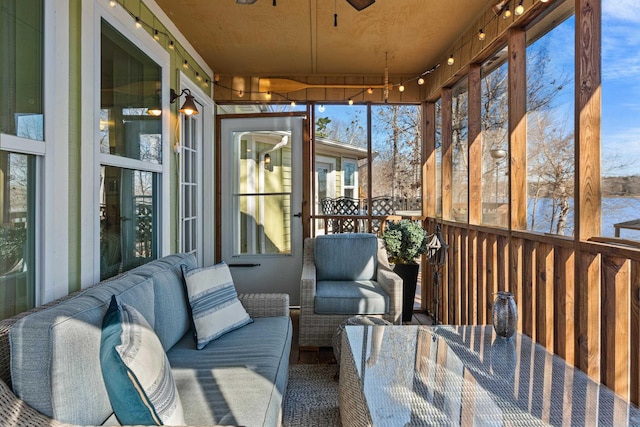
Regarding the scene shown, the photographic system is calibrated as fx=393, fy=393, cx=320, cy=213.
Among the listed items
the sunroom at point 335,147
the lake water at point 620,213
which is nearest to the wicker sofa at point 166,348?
the sunroom at point 335,147

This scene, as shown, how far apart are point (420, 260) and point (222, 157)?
8.78 feet

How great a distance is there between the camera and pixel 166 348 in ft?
6.34

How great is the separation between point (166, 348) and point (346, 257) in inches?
80.6

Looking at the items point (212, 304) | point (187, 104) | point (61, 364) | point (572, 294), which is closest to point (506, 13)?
point (572, 294)

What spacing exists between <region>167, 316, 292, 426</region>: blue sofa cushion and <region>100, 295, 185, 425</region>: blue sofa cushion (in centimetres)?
20

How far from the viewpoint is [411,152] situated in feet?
15.0

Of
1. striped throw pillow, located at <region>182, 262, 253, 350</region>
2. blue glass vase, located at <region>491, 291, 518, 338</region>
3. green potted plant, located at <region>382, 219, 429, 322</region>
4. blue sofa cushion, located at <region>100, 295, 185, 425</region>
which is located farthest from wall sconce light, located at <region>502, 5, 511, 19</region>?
blue sofa cushion, located at <region>100, 295, 185, 425</region>

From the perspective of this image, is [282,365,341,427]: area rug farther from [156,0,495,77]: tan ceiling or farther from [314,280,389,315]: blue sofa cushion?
[156,0,495,77]: tan ceiling

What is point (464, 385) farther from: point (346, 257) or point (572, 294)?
point (346, 257)

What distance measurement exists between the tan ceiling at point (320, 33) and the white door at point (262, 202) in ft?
2.31

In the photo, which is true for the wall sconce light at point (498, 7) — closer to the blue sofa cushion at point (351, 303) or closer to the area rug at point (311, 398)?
the blue sofa cushion at point (351, 303)

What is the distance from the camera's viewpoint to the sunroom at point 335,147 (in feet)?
5.68

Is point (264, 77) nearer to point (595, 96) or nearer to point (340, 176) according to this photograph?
point (340, 176)

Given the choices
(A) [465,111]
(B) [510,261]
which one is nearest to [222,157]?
(A) [465,111]
